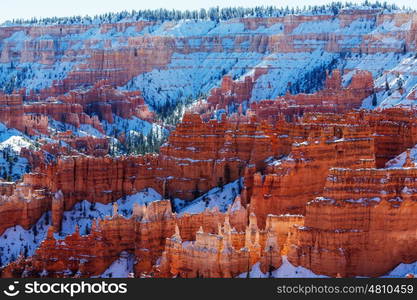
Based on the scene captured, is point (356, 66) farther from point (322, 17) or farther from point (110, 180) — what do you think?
point (110, 180)

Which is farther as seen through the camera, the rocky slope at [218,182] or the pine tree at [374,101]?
the pine tree at [374,101]

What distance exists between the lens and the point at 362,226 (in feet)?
186

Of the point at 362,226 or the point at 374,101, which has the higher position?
the point at 362,226

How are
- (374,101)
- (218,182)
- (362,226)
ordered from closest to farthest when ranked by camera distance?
(362,226) → (218,182) → (374,101)

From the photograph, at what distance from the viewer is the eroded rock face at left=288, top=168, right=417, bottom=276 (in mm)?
56094

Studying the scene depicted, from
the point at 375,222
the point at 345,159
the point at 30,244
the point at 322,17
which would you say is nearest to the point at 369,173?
the point at 375,222

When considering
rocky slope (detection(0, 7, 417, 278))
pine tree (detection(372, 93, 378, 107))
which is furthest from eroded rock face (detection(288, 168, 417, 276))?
pine tree (detection(372, 93, 378, 107))

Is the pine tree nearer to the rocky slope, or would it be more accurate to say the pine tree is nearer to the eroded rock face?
the rocky slope

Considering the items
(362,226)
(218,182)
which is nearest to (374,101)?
(218,182)

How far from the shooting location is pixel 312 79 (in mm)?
170875

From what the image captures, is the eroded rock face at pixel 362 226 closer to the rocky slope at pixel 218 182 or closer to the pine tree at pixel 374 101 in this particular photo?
the rocky slope at pixel 218 182

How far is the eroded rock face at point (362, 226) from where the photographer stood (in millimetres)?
56094

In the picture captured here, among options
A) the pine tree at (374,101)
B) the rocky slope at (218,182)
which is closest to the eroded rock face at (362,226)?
the rocky slope at (218,182)

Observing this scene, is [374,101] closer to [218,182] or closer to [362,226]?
[218,182]
